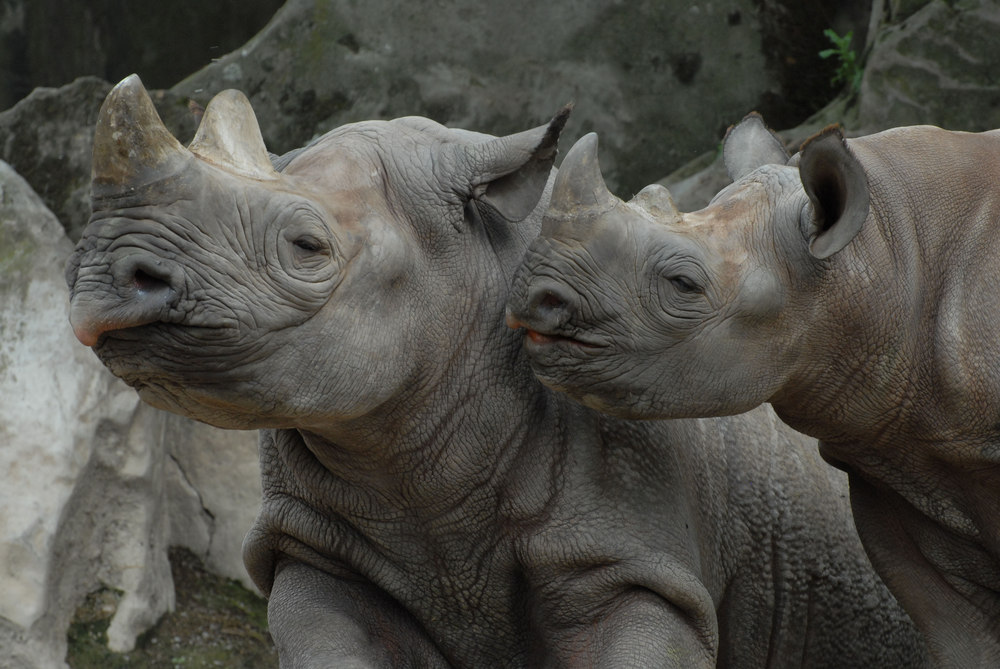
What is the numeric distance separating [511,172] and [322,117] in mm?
3362

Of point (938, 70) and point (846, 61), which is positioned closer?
point (938, 70)

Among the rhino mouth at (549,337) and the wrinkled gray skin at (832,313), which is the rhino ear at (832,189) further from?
the rhino mouth at (549,337)

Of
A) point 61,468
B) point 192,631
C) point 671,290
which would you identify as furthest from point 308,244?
point 192,631

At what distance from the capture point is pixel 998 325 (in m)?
3.55

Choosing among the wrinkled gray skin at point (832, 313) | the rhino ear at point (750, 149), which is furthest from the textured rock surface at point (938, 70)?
the wrinkled gray skin at point (832, 313)

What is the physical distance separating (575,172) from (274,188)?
0.64m

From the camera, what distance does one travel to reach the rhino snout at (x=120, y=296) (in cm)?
297

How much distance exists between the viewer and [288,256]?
3.21m

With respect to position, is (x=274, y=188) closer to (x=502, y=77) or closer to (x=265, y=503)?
(x=265, y=503)

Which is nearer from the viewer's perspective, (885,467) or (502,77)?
(885,467)

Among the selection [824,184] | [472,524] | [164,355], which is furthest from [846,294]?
[164,355]

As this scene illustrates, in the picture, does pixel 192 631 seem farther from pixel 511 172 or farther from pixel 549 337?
pixel 549 337

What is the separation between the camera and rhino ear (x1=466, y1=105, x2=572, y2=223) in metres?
3.66

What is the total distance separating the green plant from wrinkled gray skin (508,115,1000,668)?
113 inches
